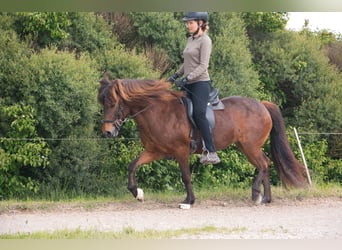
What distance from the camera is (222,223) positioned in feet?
27.4

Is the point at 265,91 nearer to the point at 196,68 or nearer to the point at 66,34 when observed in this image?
the point at 66,34

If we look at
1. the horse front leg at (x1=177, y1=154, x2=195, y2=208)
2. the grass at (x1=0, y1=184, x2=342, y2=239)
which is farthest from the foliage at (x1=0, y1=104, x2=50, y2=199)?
the horse front leg at (x1=177, y1=154, x2=195, y2=208)

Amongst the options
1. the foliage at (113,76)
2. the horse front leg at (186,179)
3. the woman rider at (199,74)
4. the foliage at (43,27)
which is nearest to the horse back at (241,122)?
the woman rider at (199,74)

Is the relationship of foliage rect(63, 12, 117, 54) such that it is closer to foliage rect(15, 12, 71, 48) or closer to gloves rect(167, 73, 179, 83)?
foliage rect(15, 12, 71, 48)

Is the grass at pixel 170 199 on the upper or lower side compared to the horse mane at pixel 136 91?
lower

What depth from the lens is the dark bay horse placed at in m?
9.55

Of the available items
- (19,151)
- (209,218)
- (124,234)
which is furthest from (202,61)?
(19,151)

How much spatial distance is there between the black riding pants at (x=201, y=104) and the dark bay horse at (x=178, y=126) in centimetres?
20

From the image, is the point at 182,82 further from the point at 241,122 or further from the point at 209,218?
the point at 209,218

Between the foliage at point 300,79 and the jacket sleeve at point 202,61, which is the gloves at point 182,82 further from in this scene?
the foliage at point 300,79

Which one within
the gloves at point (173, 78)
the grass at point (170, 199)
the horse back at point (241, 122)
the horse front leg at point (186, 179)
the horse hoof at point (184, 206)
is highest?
the gloves at point (173, 78)

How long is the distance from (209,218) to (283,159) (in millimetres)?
2518

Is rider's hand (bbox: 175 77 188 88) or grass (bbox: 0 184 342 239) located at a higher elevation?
rider's hand (bbox: 175 77 188 88)

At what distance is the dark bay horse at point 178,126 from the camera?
9555mm
